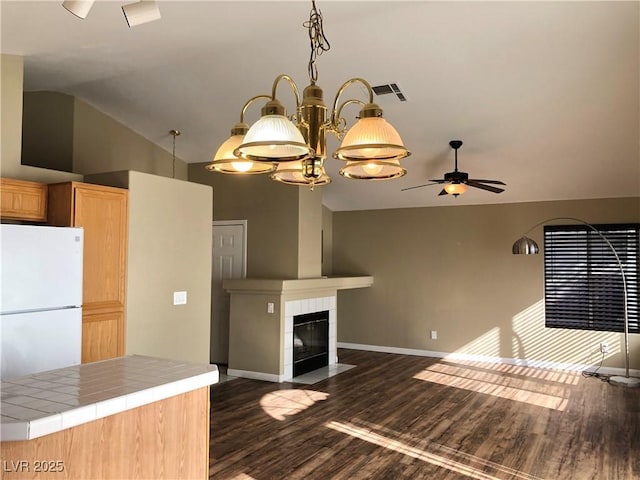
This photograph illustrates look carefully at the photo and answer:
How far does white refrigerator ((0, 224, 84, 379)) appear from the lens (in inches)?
125

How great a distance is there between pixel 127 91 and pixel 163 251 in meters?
1.98

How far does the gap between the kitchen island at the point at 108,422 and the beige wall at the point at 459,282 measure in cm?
587

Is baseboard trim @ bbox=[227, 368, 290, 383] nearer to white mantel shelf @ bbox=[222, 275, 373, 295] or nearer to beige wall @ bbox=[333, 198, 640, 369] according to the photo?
white mantel shelf @ bbox=[222, 275, 373, 295]

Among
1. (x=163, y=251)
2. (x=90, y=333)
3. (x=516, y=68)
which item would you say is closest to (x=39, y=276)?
(x=90, y=333)

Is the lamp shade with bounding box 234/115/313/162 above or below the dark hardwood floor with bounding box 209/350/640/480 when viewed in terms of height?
above

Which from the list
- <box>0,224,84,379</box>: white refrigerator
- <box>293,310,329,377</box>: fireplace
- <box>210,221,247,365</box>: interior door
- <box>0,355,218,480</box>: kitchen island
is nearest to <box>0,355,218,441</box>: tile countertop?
<box>0,355,218,480</box>: kitchen island

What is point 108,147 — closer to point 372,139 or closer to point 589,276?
point 372,139

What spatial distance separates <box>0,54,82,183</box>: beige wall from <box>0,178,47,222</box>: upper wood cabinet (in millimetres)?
283

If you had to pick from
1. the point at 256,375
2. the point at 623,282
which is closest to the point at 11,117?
the point at 256,375

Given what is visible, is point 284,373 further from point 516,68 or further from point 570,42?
point 570,42

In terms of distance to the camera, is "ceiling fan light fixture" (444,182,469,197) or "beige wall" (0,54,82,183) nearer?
"beige wall" (0,54,82,183)

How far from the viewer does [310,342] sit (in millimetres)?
6742

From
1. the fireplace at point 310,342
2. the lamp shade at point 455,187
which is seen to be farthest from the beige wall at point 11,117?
the lamp shade at point 455,187

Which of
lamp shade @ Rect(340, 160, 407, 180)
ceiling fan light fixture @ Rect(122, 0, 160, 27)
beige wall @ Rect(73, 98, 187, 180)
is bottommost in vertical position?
lamp shade @ Rect(340, 160, 407, 180)
